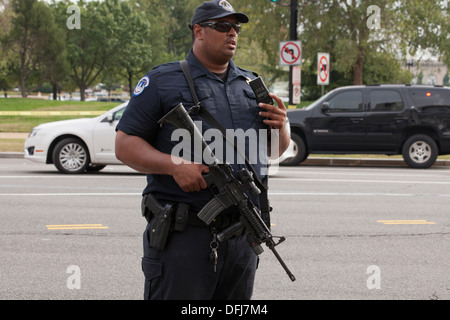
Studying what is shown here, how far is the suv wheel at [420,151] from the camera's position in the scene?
16.0 m

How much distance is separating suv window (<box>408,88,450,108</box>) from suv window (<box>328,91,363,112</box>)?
1157mm

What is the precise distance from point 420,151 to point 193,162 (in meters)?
13.8

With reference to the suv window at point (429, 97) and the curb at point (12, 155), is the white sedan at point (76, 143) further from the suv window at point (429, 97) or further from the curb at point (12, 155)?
the suv window at point (429, 97)

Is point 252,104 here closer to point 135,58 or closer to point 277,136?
point 277,136

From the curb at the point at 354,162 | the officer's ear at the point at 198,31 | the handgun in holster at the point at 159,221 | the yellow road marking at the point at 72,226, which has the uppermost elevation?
the officer's ear at the point at 198,31

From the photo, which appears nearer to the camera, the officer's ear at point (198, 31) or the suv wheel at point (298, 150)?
the officer's ear at point (198, 31)

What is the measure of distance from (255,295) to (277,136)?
2.52 metres

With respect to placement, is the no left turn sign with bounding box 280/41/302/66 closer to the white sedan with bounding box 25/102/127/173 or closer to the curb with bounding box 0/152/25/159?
the white sedan with bounding box 25/102/127/173

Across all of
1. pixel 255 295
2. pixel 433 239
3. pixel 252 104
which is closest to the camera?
pixel 252 104

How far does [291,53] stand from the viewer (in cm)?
1938

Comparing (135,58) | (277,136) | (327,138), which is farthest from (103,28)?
(277,136)

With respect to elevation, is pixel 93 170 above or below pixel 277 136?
below

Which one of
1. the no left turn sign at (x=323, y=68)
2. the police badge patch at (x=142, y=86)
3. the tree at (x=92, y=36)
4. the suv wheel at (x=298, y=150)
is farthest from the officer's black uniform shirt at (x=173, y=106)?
the tree at (x=92, y=36)

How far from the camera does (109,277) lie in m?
5.93
